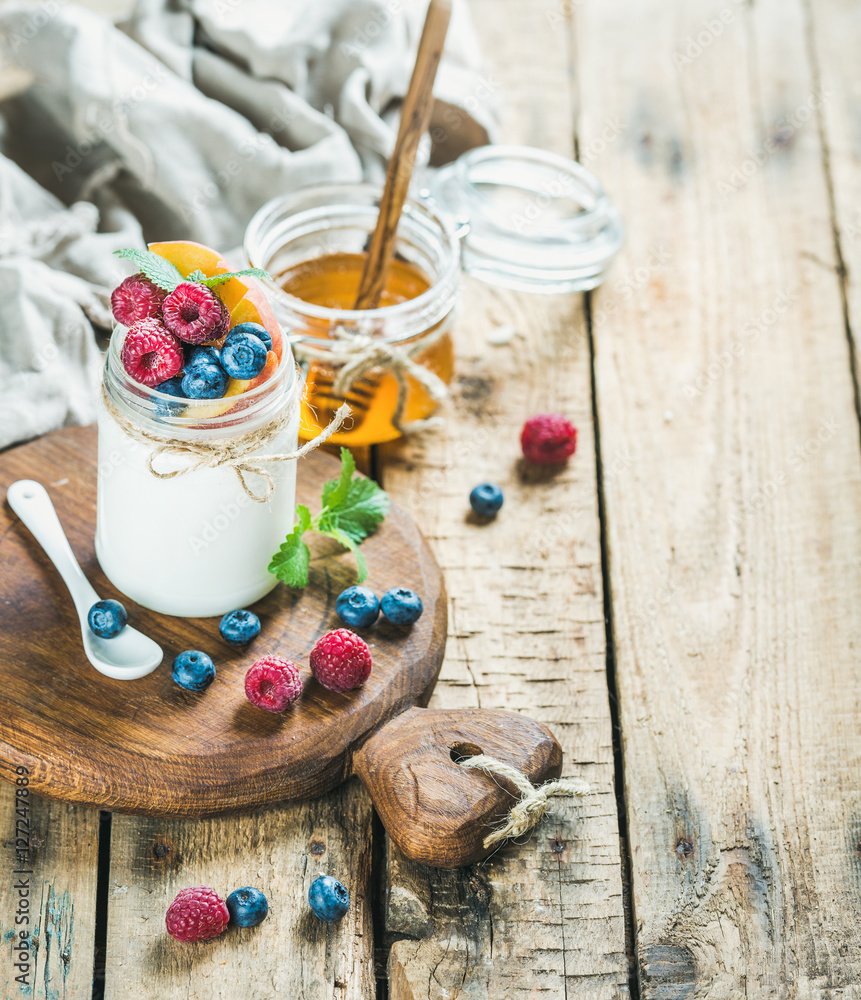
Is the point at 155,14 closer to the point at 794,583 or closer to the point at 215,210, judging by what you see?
the point at 215,210

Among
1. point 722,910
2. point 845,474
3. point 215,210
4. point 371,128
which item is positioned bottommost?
point 722,910

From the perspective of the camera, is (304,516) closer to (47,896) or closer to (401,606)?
(401,606)

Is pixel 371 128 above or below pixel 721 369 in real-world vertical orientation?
above

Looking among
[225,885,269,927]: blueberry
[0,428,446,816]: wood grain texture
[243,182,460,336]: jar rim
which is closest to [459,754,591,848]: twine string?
[0,428,446,816]: wood grain texture

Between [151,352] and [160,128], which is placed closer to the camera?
[151,352]

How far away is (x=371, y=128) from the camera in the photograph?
2129 millimetres

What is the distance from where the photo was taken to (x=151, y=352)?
3.97ft

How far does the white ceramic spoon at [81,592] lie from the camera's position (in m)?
1.38

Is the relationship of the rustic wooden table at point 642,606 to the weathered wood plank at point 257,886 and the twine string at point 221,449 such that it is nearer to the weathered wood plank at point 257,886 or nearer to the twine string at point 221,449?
the weathered wood plank at point 257,886

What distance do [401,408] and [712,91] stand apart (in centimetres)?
130

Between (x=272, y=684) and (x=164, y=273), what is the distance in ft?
1.71

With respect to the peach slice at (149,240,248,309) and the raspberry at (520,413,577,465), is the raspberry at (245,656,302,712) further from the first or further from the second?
the raspberry at (520,413,577,465)

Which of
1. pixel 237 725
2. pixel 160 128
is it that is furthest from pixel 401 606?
pixel 160 128

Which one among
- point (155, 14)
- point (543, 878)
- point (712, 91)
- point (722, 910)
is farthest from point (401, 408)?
point (712, 91)
